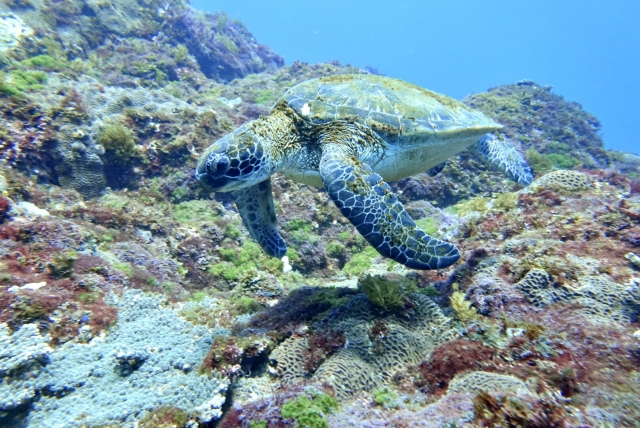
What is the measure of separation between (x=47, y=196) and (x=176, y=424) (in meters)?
5.40

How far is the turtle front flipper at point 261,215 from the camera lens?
551cm

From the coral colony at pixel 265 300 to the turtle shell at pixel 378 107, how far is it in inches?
75.5

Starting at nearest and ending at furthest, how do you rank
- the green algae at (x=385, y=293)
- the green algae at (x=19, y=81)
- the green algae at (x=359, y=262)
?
1. the green algae at (x=385, y=293)
2. the green algae at (x=359, y=262)
3. the green algae at (x=19, y=81)

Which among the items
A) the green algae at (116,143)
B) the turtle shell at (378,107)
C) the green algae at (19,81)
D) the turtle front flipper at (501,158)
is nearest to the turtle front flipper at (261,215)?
the turtle shell at (378,107)

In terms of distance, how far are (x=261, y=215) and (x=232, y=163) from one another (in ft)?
5.31

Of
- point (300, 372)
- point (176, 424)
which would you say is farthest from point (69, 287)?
point (300, 372)

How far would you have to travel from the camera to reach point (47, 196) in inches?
232

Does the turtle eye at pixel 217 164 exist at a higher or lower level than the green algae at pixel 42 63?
lower

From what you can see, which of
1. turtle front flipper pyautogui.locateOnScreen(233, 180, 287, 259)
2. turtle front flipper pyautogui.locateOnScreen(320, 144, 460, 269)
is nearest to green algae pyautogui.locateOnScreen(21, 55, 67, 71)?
turtle front flipper pyautogui.locateOnScreen(233, 180, 287, 259)

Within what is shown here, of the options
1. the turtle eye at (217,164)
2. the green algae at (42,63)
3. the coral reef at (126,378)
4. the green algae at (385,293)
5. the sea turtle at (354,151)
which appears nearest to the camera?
the coral reef at (126,378)

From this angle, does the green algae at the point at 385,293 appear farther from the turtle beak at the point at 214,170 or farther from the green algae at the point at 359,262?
the green algae at the point at 359,262

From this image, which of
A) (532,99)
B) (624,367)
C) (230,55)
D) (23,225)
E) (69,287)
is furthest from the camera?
(230,55)

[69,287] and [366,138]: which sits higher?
[366,138]

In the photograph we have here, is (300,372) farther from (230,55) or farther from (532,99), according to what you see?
(230,55)
